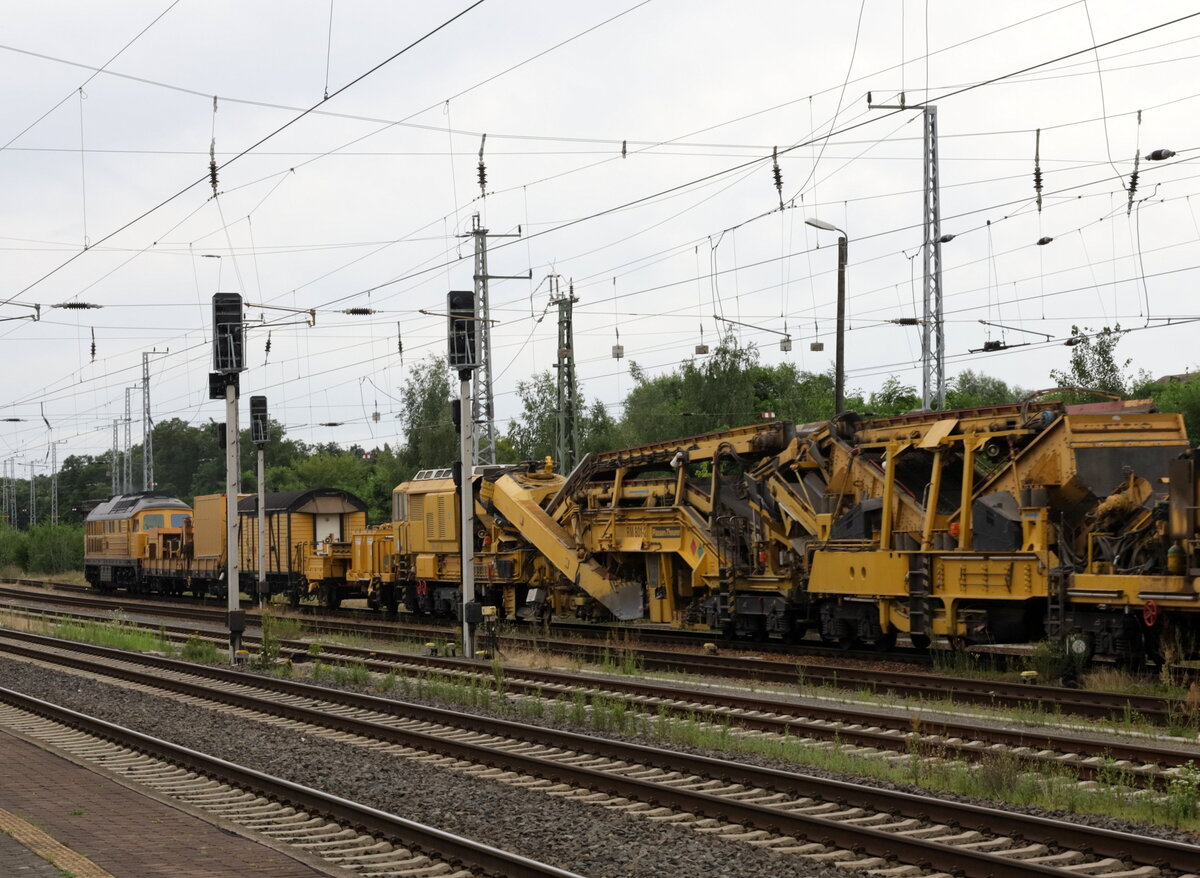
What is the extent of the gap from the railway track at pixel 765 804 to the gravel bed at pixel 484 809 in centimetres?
35

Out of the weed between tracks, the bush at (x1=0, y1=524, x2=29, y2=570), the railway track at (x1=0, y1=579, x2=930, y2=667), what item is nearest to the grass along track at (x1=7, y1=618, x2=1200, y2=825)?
the weed between tracks

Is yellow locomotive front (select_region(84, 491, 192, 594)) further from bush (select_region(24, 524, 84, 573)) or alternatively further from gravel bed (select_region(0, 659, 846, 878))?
gravel bed (select_region(0, 659, 846, 878))

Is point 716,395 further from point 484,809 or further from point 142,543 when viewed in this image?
point 484,809

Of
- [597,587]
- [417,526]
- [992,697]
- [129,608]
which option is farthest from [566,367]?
[992,697]

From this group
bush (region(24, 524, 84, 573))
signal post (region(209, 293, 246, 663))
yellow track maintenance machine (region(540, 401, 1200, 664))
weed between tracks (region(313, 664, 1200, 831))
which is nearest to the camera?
weed between tracks (region(313, 664, 1200, 831))

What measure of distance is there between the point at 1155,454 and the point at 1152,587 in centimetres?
252

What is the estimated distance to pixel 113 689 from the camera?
19625mm

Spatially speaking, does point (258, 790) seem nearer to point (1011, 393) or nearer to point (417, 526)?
point (417, 526)

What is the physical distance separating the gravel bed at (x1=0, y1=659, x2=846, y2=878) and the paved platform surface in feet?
4.74

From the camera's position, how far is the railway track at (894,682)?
13742 mm

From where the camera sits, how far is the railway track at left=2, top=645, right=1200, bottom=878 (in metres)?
8.09

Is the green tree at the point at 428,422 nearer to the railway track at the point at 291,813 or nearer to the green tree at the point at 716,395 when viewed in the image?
the green tree at the point at 716,395

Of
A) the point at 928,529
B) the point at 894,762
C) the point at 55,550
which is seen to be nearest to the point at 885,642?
the point at 928,529

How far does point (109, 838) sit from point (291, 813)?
1664 mm
